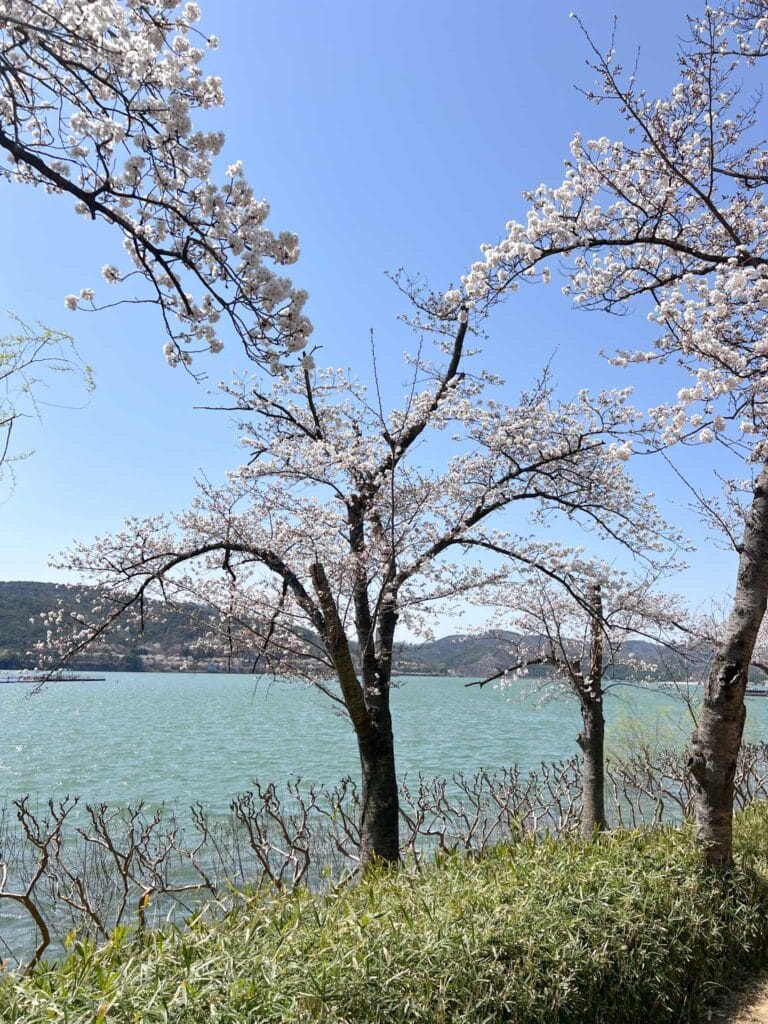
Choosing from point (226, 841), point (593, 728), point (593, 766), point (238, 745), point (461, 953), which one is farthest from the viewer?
point (238, 745)

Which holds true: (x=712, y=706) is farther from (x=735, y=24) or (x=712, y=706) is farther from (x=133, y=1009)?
(x=735, y=24)

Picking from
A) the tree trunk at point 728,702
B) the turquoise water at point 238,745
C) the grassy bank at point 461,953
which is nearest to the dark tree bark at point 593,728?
the turquoise water at point 238,745

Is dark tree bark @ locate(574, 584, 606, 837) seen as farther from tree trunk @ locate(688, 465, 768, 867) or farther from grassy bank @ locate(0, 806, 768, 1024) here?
grassy bank @ locate(0, 806, 768, 1024)

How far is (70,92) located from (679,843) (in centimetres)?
597

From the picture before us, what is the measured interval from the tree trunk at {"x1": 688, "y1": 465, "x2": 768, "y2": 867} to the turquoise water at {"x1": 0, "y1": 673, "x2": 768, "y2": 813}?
408 centimetres

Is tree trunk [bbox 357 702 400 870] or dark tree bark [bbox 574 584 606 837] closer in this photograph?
tree trunk [bbox 357 702 400 870]

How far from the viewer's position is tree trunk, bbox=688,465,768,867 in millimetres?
4641

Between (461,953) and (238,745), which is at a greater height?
(461,953)

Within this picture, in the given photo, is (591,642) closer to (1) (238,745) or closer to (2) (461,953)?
(2) (461,953)

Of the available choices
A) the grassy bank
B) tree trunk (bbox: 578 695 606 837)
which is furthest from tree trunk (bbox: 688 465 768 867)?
tree trunk (bbox: 578 695 606 837)

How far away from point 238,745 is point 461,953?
22097 mm

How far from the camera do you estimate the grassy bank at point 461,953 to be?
2.62 metres

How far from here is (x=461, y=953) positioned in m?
3.12

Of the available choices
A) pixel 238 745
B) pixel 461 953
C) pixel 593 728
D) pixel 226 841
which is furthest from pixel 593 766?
pixel 238 745
